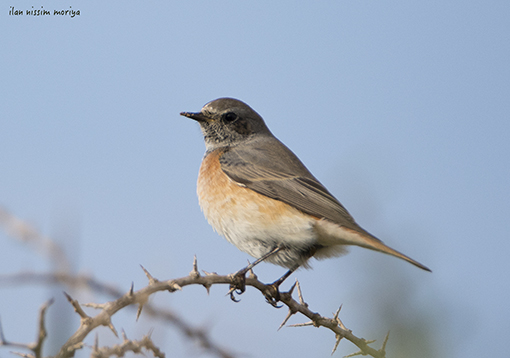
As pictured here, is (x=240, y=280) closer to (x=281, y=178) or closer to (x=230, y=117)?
(x=281, y=178)

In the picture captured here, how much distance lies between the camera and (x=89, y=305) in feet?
7.55

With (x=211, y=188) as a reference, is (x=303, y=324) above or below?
below

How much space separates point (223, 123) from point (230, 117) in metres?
0.12

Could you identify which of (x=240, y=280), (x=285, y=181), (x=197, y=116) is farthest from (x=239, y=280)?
(x=197, y=116)

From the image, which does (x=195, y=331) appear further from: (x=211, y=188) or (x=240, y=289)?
(x=211, y=188)

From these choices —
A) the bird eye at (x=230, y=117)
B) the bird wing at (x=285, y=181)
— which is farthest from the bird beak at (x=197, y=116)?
the bird wing at (x=285, y=181)

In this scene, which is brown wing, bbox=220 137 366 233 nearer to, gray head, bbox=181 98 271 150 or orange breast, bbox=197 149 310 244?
orange breast, bbox=197 149 310 244

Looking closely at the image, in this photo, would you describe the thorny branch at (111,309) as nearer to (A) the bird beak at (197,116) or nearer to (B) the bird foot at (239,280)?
(B) the bird foot at (239,280)

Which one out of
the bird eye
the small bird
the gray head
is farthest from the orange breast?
the bird eye

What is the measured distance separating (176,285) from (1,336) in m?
1.02

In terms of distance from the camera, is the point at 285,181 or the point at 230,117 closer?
the point at 285,181

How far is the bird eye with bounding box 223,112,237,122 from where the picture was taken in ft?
20.8

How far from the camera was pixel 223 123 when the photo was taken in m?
6.33

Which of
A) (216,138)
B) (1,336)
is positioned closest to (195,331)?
(1,336)
